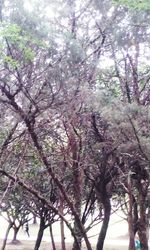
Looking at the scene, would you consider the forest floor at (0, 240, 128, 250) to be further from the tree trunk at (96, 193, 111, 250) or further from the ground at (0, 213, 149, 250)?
the tree trunk at (96, 193, 111, 250)

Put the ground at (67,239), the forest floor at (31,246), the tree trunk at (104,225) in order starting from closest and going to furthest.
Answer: the tree trunk at (104,225), the forest floor at (31,246), the ground at (67,239)

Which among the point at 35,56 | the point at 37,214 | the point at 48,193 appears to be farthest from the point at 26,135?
the point at 37,214

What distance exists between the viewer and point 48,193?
45.9 feet

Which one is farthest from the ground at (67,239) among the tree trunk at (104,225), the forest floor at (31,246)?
the tree trunk at (104,225)

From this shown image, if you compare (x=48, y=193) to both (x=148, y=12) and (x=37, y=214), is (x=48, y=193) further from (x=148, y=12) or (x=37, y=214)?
(x=148, y=12)

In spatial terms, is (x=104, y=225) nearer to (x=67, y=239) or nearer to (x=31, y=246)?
(x=31, y=246)

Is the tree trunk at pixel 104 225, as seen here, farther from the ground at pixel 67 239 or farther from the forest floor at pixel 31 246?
the forest floor at pixel 31 246

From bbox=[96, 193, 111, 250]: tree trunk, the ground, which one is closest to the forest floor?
the ground

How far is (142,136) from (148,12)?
227 cm

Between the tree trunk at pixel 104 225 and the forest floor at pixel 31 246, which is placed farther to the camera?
the forest floor at pixel 31 246

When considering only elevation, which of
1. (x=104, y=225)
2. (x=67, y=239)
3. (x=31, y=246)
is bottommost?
(x=104, y=225)

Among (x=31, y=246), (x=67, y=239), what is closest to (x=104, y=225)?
(x=31, y=246)

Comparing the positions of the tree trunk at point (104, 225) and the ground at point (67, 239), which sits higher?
the ground at point (67, 239)

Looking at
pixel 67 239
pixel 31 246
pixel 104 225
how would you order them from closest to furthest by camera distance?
pixel 104 225 < pixel 31 246 < pixel 67 239
